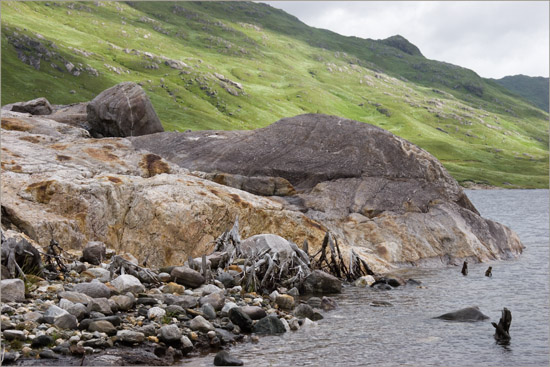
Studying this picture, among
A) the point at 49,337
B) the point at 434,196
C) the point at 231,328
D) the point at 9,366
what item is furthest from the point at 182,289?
the point at 434,196

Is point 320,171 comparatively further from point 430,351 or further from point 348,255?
point 430,351

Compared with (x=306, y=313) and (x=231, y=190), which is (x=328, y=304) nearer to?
(x=306, y=313)

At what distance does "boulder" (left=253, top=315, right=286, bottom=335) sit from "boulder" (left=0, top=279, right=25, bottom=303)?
920 centimetres

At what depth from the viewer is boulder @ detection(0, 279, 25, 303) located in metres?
19.0

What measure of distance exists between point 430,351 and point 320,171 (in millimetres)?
27265

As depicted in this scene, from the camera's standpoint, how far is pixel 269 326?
73.7 feet

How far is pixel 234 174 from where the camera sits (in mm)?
45750

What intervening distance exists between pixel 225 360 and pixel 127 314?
513 centimetres

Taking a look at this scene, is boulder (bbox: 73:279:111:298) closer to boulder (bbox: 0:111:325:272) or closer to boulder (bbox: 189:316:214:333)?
boulder (bbox: 189:316:214:333)

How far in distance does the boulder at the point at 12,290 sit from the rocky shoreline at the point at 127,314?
3 cm

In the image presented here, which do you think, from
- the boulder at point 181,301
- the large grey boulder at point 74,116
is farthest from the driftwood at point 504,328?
the large grey boulder at point 74,116

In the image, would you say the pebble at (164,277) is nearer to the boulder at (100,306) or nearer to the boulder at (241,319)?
the boulder at (241,319)

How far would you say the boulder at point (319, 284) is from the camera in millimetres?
31953

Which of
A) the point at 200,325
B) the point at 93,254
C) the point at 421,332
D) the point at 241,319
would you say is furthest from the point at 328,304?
the point at 93,254
